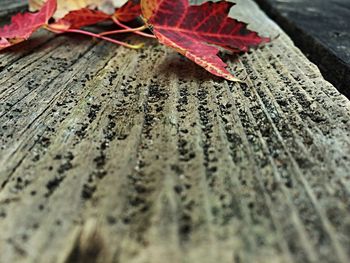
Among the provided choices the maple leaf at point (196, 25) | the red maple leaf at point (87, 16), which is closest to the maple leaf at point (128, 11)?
the red maple leaf at point (87, 16)

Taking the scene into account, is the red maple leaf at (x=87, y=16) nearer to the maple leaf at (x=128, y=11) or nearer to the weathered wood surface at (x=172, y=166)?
the maple leaf at (x=128, y=11)

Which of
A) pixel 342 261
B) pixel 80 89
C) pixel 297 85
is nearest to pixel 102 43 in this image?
pixel 80 89

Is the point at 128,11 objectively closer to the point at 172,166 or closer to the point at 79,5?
the point at 79,5

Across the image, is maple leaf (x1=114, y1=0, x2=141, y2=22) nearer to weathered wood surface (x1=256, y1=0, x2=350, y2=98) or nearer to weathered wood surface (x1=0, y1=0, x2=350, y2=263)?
weathered wood surface (x1=0, y1=0, x2=350, y2=263)

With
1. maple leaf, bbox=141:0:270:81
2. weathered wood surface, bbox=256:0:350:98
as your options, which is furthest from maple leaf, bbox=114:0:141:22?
weathered wood surface, bbox=256:0:350:98

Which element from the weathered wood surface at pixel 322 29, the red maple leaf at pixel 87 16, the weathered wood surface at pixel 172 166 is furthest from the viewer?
the red maple leaf at pixel 87 16

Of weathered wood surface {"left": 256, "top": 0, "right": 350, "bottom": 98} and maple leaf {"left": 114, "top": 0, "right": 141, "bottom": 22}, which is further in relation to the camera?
maple leaf {"left": 114, "top": 0, "right": 141, "bottom": 22}

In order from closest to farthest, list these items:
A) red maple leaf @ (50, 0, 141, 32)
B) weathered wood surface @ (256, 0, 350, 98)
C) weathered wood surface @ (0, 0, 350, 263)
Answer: weathered wood surface @ (0, 0, 350, 263) < weathered wood surface @ (256, 0, 350, 98) < red maple leaf @ (50, 0, 141, 32)
